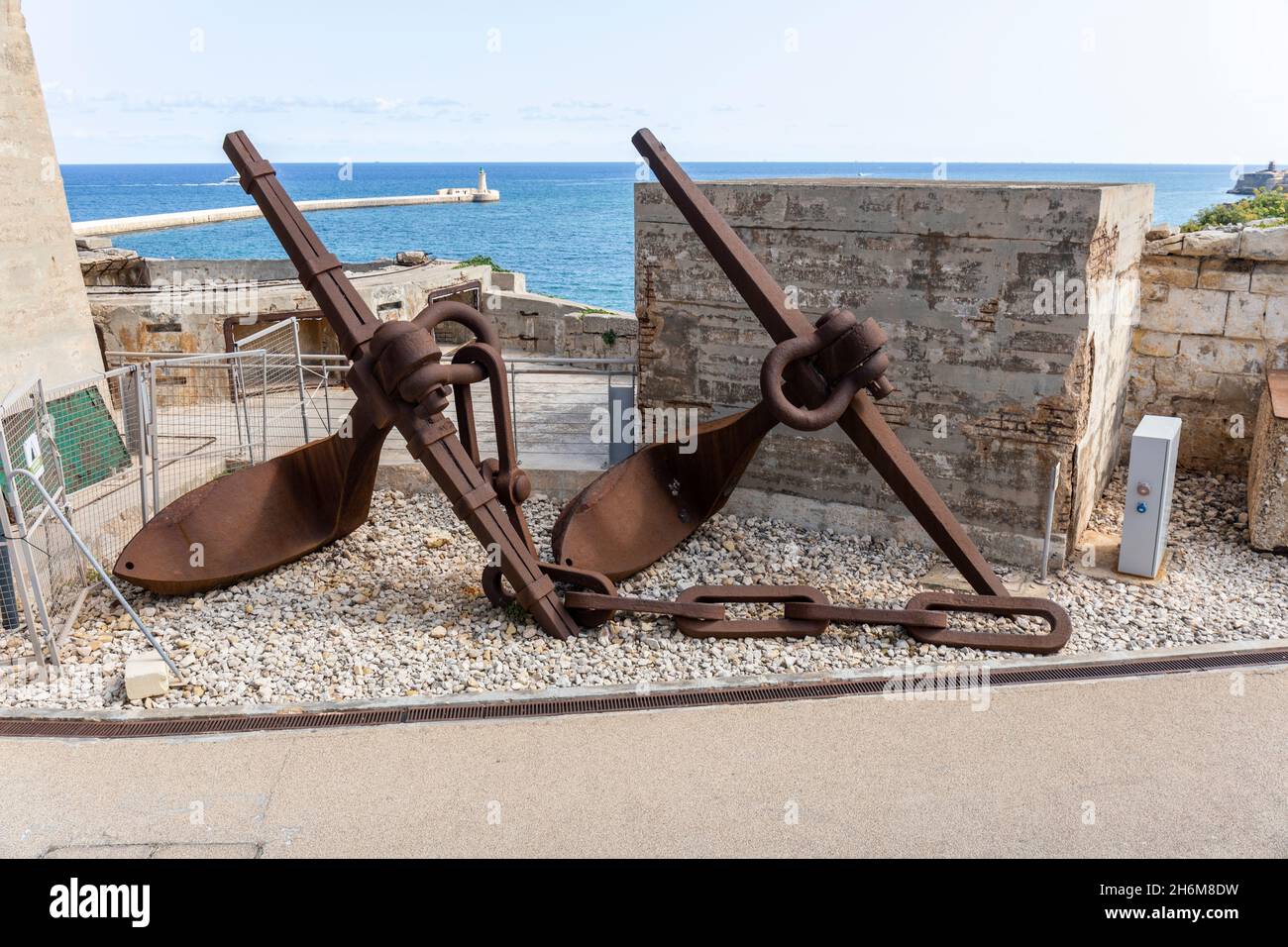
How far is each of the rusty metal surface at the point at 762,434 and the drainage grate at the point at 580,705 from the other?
78 centimetres

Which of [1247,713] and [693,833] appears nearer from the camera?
[693,833]

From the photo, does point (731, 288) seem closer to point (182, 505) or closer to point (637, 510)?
point (637, 510)

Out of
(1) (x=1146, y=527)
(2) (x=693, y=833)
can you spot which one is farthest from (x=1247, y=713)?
(2) (x=693, y=833)

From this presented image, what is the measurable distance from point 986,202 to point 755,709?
3.76m

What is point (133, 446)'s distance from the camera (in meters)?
10.0

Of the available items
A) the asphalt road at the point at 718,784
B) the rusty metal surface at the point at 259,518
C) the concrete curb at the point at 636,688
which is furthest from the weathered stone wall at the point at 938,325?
the rusty metal surface at the point at 259,518

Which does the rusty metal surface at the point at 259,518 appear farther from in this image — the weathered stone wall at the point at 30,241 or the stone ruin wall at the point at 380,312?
the stone ruin wall at the point at 380,312

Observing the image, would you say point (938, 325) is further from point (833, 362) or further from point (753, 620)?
point (753, 620)

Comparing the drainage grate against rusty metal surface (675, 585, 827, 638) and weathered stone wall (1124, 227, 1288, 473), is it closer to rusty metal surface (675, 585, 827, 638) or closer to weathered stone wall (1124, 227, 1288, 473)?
rusty metal surface (675, 585, 827, 638)

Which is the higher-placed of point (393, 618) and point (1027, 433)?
point (1027, 433)

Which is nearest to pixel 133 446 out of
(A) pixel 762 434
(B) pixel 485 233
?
(A) pixel 762 434

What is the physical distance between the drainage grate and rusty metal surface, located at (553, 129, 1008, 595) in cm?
78

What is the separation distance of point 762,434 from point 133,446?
6343 millimetres

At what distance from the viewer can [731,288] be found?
319 inches
